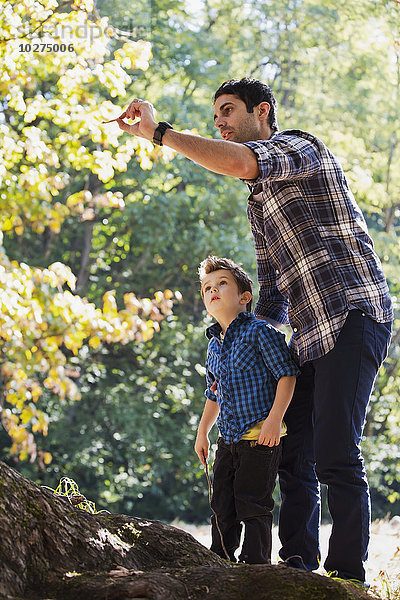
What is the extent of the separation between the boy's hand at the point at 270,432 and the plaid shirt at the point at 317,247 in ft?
0.61

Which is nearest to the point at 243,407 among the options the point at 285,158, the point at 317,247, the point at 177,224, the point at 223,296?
the point at 223,296

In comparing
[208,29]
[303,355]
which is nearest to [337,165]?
[303,355]

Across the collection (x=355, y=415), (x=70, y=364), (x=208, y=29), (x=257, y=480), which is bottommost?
(x=257, y=480)

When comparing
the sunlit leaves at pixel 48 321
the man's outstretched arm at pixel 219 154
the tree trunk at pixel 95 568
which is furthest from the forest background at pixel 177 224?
the tree trunk at pixel 95 568

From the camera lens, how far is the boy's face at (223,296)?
2.26m

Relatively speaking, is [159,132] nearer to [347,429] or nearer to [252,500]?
[347,429]

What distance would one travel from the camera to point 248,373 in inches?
84.0

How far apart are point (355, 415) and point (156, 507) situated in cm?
764

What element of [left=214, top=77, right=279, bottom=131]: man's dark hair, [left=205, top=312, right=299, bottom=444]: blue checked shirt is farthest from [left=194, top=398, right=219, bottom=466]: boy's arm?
[left=214, top=77, right=279, bottom=131]: man's dark hair

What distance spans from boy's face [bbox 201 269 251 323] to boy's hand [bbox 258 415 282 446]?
0.39 m

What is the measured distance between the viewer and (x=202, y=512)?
366 inches

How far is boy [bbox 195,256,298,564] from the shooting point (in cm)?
203

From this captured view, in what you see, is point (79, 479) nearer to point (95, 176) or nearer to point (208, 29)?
point (95, 176)

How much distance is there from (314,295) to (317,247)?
0.13 metres
